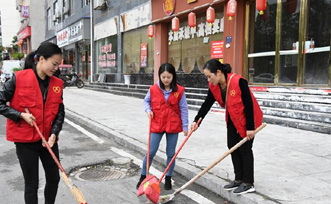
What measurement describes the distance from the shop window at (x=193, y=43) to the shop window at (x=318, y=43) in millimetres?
3581

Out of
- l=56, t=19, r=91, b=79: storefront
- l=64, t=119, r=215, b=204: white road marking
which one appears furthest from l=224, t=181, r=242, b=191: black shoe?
l=56, t=19, r=91, b=79: storefront

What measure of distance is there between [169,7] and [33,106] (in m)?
11.9

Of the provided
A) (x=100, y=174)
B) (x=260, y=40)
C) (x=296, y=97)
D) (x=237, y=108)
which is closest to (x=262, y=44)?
(x=260, y=40)

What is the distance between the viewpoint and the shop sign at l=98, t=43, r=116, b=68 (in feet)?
67.6

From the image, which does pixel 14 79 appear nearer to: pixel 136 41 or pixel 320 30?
pixel 320 30

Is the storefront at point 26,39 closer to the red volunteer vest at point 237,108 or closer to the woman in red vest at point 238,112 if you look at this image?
the woman in red vest at point 238,112

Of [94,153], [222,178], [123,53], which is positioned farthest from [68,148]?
[123,53]

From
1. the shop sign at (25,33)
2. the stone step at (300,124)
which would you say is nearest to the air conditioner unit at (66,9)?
the shop sign at (25,33)

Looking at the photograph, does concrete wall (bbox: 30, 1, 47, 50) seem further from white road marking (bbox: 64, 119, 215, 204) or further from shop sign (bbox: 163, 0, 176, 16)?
white road marking (bbox: 64, 119, 215, 204)

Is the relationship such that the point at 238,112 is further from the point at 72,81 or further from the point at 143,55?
the point at 72,81

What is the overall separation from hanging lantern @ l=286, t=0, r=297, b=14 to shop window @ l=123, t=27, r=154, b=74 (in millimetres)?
8225

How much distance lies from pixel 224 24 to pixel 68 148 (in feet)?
24.6

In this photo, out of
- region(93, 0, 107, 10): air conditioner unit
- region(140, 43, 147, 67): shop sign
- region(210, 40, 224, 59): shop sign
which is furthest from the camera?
region(93, 0, 107, 10): air conditioner unit

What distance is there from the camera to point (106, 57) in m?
21.6
